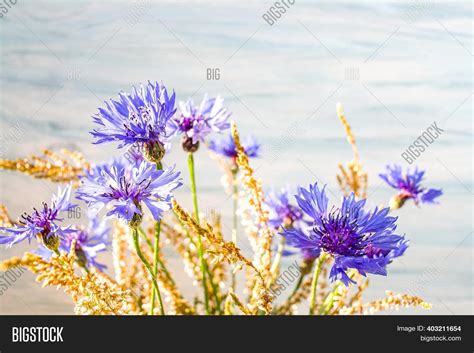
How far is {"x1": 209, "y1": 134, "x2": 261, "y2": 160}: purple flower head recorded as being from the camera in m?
1.16

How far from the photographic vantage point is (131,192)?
638 mm

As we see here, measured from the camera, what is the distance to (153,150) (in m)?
0.67

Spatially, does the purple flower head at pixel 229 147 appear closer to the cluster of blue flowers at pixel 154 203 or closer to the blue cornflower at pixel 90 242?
the blue cornflower at pixel 90 242

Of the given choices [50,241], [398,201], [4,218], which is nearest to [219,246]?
[50,241]

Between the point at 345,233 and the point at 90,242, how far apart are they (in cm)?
45

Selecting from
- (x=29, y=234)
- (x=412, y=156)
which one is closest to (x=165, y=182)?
(x=29, y=234)

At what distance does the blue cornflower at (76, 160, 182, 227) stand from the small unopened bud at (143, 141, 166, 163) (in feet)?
0.08

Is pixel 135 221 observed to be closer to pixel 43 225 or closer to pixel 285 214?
pixel 43 225

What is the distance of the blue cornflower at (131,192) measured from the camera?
62 cm

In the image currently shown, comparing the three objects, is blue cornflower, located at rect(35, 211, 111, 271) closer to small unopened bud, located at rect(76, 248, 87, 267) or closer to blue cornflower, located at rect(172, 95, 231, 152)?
small unopened bud, located at rect(76, 248, 87, 267)

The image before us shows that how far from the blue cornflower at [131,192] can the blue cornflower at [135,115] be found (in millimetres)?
35
